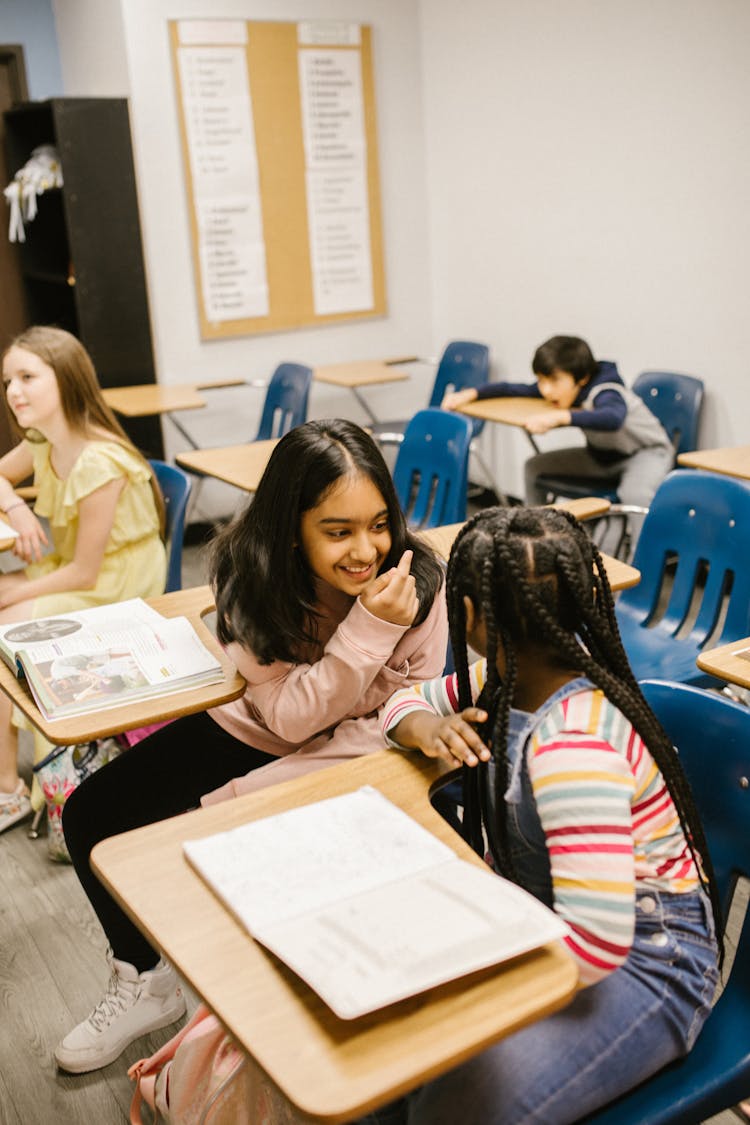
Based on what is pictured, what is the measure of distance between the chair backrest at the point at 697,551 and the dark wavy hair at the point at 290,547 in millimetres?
896

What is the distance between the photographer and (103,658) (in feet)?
6.01

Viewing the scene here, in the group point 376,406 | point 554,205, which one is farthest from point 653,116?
point 376,406

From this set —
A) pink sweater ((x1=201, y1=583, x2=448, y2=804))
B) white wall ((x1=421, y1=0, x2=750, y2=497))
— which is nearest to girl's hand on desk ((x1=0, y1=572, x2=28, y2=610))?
pink sweater ((x1=201, y1=583, x2=448, y2=804))

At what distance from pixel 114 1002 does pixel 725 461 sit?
213cm

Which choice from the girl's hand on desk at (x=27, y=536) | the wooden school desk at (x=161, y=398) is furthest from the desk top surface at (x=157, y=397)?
the girl's hand on desk at (x=27, y=536)

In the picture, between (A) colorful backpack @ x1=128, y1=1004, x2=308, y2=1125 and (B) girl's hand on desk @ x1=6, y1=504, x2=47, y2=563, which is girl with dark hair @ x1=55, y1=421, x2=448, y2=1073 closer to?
(A) colorful backpack @ x1=128, y1=1004, x2=308, y2=1125

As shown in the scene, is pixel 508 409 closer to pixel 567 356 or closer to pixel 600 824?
pixel 567 356

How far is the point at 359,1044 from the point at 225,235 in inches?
182

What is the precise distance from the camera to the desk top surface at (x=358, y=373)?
499 centimetres

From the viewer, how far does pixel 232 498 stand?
550 centimetres

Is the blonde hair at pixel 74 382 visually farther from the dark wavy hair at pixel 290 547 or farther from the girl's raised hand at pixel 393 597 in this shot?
the girl's raised hand at pixel 393 597

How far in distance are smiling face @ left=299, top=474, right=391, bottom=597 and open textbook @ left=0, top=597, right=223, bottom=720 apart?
252 millimetres

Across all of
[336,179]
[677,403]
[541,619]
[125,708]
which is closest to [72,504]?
[125,708]

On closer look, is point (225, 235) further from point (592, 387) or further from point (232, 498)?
point (592, 387)
